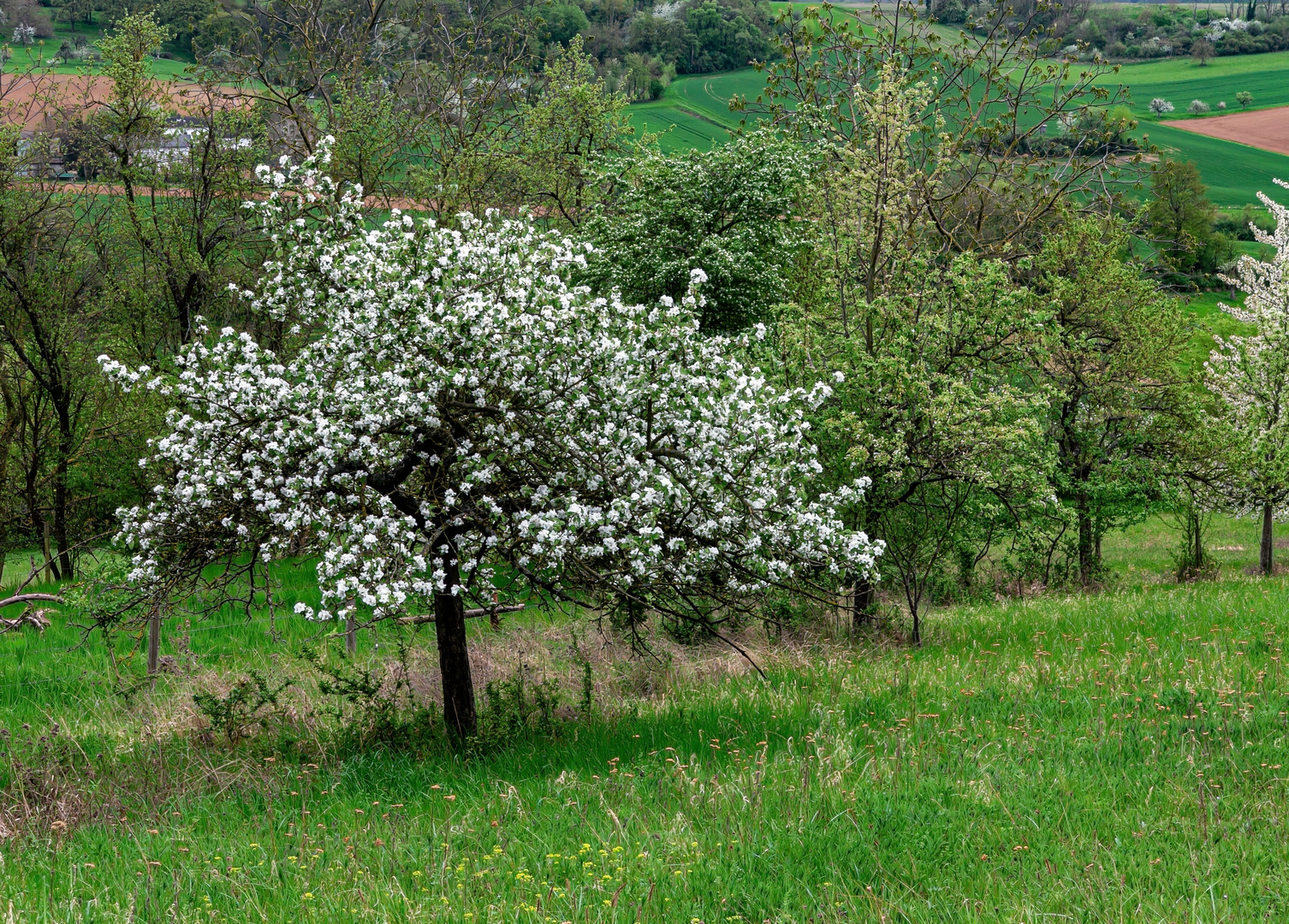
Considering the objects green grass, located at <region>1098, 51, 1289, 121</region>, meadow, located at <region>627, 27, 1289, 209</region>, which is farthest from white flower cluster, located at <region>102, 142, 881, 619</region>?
green grass, located at <region>1098, 51, 1289, 121</region>

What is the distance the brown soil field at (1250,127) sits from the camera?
115 metres

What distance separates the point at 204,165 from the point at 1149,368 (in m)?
21.7

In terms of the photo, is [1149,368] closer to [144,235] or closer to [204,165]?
[204,165]

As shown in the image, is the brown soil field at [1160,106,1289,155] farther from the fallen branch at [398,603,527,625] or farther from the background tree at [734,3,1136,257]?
the fallen branch at [398,603,527,625]

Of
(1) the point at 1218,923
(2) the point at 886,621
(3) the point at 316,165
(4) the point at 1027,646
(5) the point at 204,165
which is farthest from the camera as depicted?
(5) the point at 204,165

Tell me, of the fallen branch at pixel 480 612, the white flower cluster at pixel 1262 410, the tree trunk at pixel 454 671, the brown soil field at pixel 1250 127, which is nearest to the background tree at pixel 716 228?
the fallen branch at pixel 480 612

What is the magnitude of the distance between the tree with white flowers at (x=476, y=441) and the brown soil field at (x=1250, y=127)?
132197mm

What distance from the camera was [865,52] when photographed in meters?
25.6

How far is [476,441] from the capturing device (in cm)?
860

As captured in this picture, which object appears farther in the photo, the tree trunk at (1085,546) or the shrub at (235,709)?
the tree trunk at (1085,546)

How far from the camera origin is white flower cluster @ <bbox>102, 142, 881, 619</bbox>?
809 cm

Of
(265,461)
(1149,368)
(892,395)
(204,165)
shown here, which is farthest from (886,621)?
(204,165)

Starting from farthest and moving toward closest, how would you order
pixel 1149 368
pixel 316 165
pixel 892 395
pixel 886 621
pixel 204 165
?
pixel 1149 368 < pixel 204 165 < pixel 886 621 < pixel 892 395 < pixel 316 165

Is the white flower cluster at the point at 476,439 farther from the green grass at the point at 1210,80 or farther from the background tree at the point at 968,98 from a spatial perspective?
the green grass at the point at 1210,80
